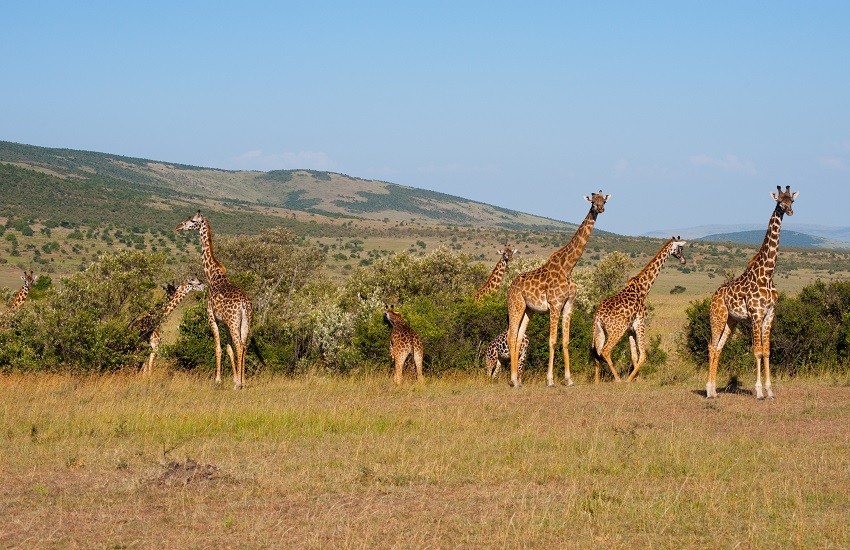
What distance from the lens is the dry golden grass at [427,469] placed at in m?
8.18

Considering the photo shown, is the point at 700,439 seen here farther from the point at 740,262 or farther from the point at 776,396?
the point at 740,262

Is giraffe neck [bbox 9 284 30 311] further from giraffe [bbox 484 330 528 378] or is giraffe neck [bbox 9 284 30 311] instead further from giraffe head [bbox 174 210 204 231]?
giraffe [bbox 484 330 528 378]

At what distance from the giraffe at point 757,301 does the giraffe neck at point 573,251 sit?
2.72 metres

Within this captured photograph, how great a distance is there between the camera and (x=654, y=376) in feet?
60.3

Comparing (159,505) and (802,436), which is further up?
(802,436)

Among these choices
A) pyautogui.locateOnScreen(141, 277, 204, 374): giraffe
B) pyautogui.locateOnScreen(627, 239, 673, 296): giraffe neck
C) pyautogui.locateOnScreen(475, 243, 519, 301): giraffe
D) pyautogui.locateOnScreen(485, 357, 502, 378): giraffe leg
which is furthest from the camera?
pyautogui.locateOnScreen(475, 243, 519, 301): giraffe

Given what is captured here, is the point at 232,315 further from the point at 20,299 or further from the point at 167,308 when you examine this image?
the point at 20,299

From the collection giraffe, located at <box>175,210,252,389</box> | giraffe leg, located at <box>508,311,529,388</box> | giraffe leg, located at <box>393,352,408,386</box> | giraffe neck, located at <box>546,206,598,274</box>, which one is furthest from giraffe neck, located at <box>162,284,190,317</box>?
giraffe neck, located at <box>546,206,598,274</box>

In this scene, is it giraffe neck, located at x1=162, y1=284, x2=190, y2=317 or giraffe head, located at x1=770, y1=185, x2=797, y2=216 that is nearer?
giraffe head, located at x1=770, y1=185, x2=797, y2=216

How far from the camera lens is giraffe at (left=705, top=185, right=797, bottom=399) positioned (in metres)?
15.2

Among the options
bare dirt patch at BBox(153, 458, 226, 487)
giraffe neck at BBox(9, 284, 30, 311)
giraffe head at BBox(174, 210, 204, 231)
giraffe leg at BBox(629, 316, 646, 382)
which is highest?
giraffe head at BBox(174, 210, 204, 231)

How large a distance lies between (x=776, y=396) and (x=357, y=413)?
6.69 meters

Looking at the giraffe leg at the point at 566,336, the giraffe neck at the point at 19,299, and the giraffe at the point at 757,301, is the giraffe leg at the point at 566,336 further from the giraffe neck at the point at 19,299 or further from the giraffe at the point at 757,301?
the giraffe neck at the point at 19,299

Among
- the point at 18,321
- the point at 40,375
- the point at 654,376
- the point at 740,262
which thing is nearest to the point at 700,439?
the point at 654,376
